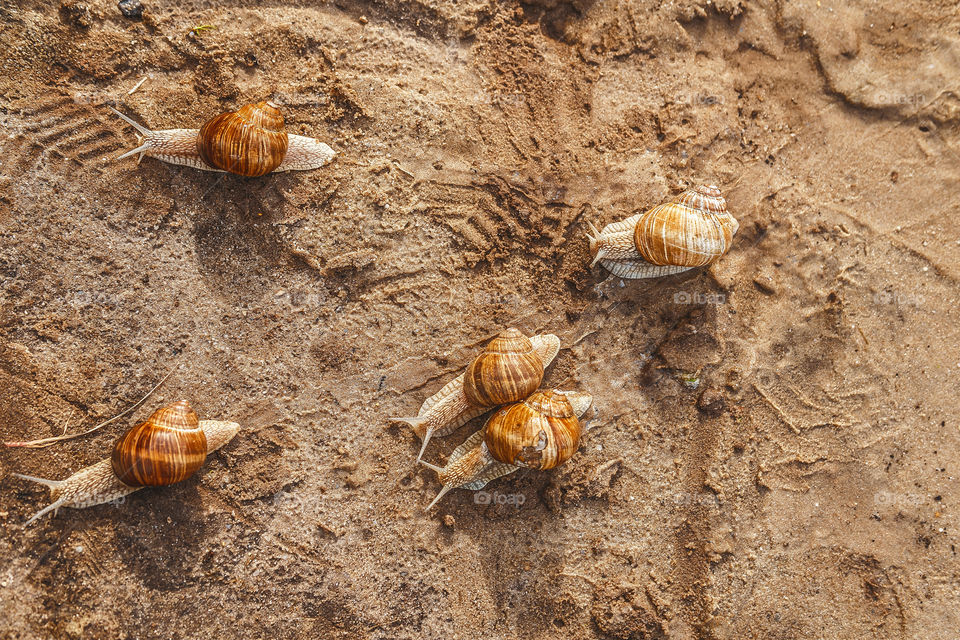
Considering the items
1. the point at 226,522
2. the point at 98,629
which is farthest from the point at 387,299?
the point at 98,629

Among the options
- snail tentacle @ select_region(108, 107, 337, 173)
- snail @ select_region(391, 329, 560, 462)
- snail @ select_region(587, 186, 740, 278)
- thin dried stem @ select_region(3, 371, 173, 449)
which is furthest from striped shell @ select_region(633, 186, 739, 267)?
thin dried stem @ select_region(3, 371, 173, 449)

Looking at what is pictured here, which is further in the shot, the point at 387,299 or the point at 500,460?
the point at 387,299

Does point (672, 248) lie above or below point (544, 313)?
above

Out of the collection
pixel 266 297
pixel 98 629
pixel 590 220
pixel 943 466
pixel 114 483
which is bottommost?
pixel 98 629

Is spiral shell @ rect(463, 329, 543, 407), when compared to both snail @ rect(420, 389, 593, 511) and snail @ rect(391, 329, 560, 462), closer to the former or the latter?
snail @ rect(391, 329, 560, 462)

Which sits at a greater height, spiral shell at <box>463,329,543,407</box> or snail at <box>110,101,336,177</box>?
snail at <box>110,101,336,177</box>

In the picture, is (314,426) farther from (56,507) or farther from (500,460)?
(56,507)

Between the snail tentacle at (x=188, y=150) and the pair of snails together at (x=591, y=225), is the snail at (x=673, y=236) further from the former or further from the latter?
the snail tentacle at (x=188, y=150)
